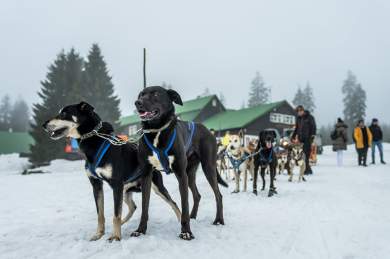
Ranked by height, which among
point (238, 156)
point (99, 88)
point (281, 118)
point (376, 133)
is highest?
point (99, 88)

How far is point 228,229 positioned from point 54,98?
3784cm

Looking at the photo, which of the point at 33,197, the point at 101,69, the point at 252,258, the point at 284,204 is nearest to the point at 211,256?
the point at 252,258

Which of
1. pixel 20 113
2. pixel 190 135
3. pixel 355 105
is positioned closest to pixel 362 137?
pixel 190 135

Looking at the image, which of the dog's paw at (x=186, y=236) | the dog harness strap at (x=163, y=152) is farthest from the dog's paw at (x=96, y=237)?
the dog harness strap at (x=163, y=152)

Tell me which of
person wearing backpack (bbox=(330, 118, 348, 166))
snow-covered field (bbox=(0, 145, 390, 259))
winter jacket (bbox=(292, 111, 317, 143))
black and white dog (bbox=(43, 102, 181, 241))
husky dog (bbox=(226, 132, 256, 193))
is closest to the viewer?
snow-covered field (bbox=(0, 145, 390, 259))

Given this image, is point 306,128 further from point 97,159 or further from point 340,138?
point 97,159

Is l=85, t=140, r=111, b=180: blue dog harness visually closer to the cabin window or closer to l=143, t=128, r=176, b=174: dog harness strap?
l=143, t=128, r=176, b=174: dog harness strap

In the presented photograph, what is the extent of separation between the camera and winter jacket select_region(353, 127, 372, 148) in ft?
57.1

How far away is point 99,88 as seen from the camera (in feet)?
148

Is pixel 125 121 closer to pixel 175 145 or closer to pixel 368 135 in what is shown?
pixel 368 135

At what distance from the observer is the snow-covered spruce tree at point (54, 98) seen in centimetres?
3177

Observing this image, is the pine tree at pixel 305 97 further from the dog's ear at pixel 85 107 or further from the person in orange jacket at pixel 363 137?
the dog's ear at pixel 85 107

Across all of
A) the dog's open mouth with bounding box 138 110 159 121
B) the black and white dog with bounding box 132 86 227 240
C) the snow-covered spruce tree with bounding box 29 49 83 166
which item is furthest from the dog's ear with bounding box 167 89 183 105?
the snow-covered spruce tree with bounding box 29 49 83 166

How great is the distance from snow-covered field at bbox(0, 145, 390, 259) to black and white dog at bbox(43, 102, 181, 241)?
50 centimetres
